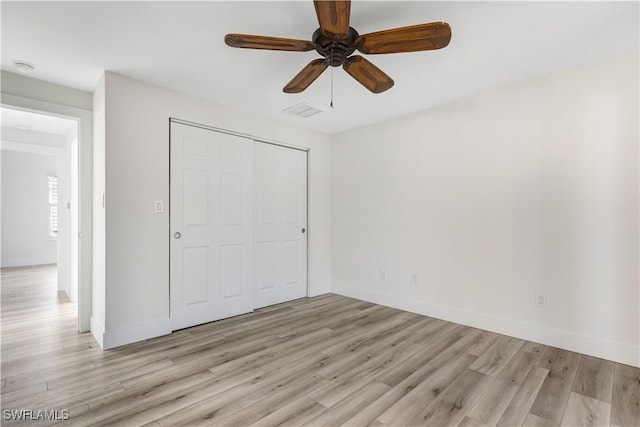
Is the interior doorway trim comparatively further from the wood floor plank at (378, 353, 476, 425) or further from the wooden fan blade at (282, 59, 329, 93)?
the wood floor plank at (378, 353, 476, 425)

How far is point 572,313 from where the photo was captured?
273 centimetres

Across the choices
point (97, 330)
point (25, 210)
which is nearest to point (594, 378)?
point (97, 330)

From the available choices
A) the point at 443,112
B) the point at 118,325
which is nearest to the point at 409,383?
the point at 118,325

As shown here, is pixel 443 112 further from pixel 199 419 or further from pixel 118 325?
pixel 118 325

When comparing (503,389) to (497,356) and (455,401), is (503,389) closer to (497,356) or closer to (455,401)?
(455,401)

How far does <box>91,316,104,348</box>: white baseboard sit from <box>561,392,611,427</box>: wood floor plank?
3.50m

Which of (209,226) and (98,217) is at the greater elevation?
(98,217)

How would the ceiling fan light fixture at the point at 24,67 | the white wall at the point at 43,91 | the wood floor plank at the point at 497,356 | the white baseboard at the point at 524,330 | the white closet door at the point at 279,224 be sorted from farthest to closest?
the white closet door at the point at 279,224
the white wall at the point at 43,91
the ceiling fan light fixture at the point at 24,67
the white baseboard at the point at 524,330
the wood floor plank at the point at 497,356

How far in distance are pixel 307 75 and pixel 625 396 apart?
9.92 ft

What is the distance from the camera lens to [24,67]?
266 centimetres

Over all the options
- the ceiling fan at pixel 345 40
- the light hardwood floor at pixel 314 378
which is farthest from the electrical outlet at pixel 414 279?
the ceiling fan at pixel 345 40

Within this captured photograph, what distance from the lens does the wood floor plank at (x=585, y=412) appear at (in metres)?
1.78

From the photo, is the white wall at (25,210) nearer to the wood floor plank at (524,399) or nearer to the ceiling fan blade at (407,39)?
the ceiling fan blade at (407,39)

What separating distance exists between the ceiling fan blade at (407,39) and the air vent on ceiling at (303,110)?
176 cm
